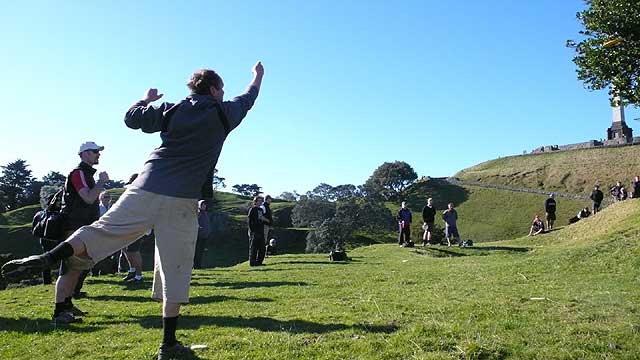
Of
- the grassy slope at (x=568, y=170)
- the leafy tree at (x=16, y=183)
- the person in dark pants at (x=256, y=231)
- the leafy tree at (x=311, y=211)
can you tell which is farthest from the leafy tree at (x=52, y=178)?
the person in dark pants at (x=256, y=231)

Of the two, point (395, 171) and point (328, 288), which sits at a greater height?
point (395, 171)

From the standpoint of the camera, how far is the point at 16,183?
10194 cm

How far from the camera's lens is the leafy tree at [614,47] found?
19500mm

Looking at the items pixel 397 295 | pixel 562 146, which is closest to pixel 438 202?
pixel 562 146

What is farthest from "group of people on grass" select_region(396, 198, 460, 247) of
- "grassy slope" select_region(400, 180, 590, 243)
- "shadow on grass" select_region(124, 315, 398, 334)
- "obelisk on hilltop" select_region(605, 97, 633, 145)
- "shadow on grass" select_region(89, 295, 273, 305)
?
"obelisk on hilltop" select_region(605, 97, 633, 145)

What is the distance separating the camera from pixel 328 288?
10680 mm

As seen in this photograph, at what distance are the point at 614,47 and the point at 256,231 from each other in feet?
49.4

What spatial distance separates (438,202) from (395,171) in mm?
14696

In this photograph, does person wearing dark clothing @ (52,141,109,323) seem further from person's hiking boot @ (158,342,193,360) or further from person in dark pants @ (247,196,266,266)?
person in dark pants @ (247,196,266,266)

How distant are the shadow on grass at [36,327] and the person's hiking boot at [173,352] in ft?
7.20

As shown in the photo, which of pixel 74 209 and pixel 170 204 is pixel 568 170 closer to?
pixel 74 209

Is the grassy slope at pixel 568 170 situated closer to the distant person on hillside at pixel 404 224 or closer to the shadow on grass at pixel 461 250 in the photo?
the distant person on hillside at pixel 404 224

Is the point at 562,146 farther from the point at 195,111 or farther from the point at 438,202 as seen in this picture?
the point at 195,111

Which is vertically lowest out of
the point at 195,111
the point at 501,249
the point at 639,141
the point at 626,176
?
the point at 501,249
